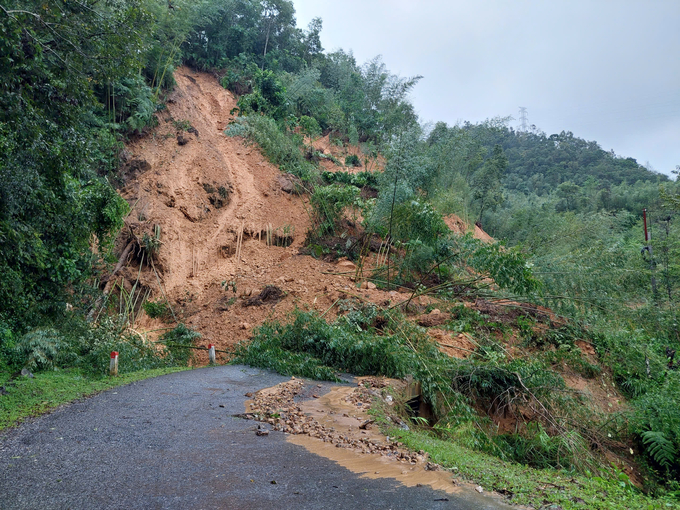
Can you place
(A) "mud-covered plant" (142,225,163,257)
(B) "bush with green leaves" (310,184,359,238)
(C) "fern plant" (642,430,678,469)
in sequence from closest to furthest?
1. (C) "fern plant" (642,430,678,469)
2. (A) "mud-covered plant" (142,225,163,257)
3. (B) "bush with green leaves" (310,184,359,238)

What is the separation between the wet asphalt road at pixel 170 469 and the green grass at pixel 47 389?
11.3 inches

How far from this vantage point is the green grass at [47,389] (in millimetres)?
5031

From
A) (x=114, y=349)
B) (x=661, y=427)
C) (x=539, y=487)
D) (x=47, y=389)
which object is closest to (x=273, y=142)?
(x=114, y=349)

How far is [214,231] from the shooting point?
1487 centimetres

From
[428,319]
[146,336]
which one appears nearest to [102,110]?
[146,336]

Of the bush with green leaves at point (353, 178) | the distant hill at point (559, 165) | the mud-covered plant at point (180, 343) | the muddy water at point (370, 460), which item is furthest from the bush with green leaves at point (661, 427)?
the distant hill at point (559, 165)

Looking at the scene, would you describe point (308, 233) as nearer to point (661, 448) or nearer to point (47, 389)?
point (47, 389)

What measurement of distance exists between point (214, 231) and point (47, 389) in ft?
29.9

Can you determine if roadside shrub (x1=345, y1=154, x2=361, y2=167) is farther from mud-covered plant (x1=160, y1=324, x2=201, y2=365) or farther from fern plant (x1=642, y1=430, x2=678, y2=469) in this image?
fern plant (x1=642, y1=430, x2=678, y2=469)

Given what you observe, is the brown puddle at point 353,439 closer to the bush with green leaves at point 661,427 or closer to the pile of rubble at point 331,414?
the pile of rubble at point 331,414

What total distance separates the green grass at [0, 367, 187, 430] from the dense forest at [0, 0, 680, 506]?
57 cm

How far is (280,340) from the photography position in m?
9.39

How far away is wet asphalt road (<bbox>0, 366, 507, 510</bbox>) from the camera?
3.04 meters

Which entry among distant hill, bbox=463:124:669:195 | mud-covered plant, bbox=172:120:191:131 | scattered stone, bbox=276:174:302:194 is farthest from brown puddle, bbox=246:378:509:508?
distant hill, bbox=463:124:669:195
